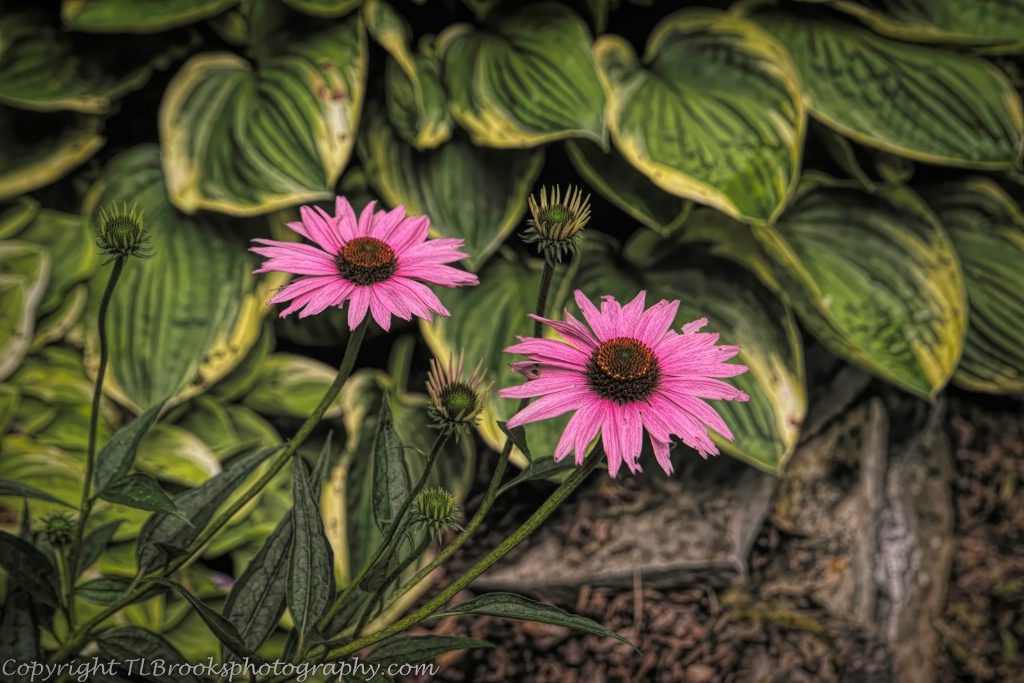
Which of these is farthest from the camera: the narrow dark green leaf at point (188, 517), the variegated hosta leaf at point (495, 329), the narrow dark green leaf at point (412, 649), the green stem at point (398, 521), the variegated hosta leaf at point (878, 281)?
the variegated hosta leaf at point (878, 281)

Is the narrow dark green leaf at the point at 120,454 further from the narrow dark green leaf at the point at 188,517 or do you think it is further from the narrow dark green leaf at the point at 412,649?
the narrow dark green leaf at the point at 412,649

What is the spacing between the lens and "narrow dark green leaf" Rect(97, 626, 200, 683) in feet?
2.47

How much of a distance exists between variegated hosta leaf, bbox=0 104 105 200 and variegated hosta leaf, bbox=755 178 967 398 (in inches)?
39.5

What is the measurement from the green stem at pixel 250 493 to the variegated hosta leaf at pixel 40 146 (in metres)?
0.79

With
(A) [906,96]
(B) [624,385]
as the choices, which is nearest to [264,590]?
(B) [624,385]

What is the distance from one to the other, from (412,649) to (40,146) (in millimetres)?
1069

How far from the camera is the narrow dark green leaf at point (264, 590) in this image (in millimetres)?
788

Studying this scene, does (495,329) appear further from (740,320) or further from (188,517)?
(188,517)

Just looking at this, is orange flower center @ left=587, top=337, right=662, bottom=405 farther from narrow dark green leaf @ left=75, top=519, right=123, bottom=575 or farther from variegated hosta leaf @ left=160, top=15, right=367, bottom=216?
variegated hosta leaf @ left=160, top=15, right=367, bottom=216

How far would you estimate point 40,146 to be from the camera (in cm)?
138

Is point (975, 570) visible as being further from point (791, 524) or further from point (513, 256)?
point (513, 256)

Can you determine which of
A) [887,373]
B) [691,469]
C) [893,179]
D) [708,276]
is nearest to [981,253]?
[893,179]

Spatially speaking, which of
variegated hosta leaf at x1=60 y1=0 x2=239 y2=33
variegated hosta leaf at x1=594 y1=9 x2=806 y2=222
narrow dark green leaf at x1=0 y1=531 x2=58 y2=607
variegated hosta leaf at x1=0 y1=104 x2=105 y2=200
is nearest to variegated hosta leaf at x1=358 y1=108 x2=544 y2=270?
variegated hosta leaf at x1=594 y1=9 x2=806 y2=222

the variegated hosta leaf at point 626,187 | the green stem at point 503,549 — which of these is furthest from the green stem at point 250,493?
the variegated hosta leaf at point 626,187
